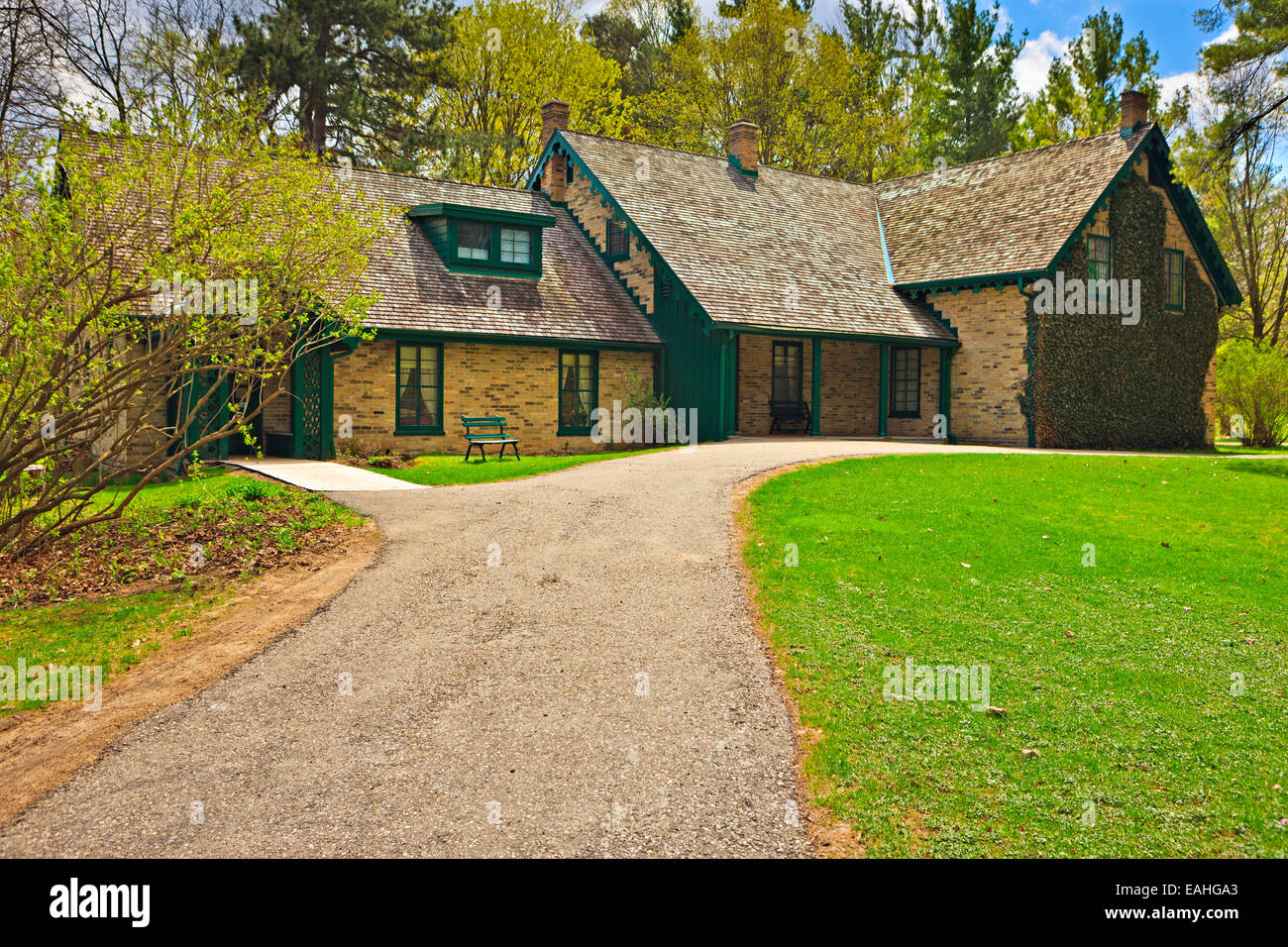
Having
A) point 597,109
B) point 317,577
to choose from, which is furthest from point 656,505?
point 597,109

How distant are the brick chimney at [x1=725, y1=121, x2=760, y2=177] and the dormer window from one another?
27.0 feet

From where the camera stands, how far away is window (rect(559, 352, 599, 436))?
23.7 m

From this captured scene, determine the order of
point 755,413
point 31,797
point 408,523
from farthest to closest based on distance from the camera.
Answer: point 755,413 < point 408,523 < point 31,797

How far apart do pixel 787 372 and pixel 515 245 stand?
820 cm

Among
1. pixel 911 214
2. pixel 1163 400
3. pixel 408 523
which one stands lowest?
pixel 408 523

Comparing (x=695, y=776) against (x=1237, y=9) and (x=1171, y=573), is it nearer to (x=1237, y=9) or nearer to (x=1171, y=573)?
(x=1171, y=573)

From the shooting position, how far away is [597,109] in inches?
1569

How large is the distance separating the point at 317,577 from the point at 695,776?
5.76m

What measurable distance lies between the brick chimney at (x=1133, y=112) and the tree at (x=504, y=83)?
19816 millimetres

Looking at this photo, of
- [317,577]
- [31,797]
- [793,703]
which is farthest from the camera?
[317,577]

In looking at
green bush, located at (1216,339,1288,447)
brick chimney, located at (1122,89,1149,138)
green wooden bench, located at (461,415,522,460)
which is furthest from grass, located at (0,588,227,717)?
green bush, located at (1216,339,1288,447)

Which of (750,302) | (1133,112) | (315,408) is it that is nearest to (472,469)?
(315,408)

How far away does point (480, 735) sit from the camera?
6043mm

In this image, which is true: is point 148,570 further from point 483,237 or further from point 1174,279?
point 1174,279
